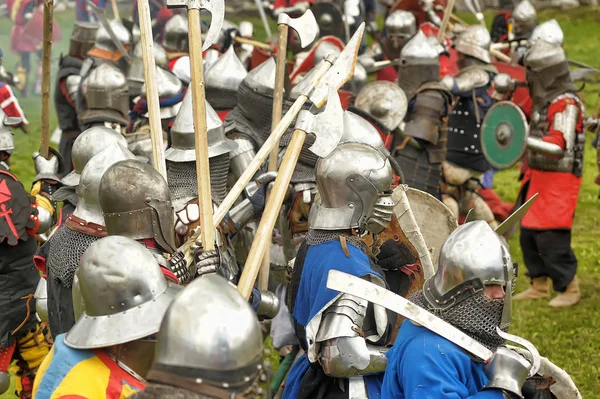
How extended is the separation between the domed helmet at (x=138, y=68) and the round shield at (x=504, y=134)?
8.82 feet

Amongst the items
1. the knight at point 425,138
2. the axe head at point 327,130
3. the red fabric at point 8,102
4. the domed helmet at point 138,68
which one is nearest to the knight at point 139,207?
the axe head at point 327,130

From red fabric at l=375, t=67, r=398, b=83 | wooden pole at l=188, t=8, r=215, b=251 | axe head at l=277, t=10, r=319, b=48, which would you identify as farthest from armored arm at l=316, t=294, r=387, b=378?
red fabric at l=375, t=67, r=398, b=83

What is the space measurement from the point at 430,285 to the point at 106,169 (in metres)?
1.51

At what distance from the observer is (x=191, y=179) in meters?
5.19

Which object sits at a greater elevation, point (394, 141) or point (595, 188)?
point (394, 141)

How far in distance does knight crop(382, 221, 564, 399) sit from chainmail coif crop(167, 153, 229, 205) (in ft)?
6.08

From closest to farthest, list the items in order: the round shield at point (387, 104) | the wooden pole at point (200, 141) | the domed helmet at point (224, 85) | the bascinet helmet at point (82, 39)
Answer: the wooden pole at point (200, 141), the domed helmet at point (224, 85), the round shield at point (387, 104), the bascinet helmet at point (82, 39)

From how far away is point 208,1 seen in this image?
400cm

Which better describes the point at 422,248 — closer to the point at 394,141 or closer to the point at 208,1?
the point at 208,1

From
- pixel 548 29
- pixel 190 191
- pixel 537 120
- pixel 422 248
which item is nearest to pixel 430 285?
pixel 422 248

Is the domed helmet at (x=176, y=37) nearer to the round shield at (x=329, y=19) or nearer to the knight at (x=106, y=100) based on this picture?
the round shield at (x=329, y=19)

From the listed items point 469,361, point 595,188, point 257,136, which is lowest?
point 595,188

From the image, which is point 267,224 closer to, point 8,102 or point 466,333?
point 466,333

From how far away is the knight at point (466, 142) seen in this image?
874 cm
